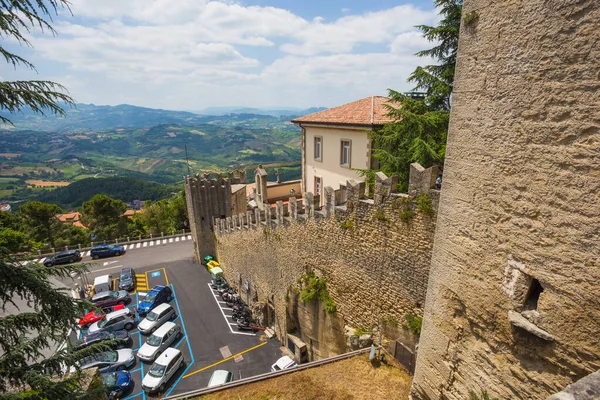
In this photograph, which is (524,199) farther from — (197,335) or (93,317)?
(93,317)

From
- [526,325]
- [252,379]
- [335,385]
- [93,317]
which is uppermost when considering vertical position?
[526,325]

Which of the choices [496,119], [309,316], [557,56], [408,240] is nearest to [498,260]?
[496,119]

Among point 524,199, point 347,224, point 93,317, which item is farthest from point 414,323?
point 93,317

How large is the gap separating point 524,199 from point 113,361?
19.7m

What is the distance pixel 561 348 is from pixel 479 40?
4222 mm

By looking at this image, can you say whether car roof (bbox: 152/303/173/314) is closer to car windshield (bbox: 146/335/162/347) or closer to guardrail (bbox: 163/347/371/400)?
car windshield (bbox: 146/335/162/347)

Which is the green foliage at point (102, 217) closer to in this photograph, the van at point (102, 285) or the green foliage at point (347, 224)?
the van at point (102, 285)

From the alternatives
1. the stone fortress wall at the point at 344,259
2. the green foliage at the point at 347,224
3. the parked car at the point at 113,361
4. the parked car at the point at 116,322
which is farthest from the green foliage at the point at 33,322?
the parked car at the point at 116,322

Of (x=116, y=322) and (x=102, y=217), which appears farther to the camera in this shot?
(x=102, y=217)

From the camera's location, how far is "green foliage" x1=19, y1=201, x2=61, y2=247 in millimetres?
31219

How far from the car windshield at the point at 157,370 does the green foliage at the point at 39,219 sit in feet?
87.8

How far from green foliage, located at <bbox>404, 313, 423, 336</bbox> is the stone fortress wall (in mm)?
159

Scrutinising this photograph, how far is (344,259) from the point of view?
10.6 metres

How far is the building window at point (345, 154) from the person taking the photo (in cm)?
1767
